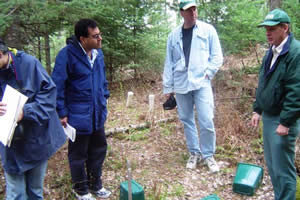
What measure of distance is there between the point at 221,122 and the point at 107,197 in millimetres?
2788

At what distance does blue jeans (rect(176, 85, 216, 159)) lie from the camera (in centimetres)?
397

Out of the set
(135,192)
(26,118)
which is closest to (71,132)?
(26,118)

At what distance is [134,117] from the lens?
21.6ft

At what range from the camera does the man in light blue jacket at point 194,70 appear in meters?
A: 3.88

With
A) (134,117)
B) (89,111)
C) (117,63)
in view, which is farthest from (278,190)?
(117,63)

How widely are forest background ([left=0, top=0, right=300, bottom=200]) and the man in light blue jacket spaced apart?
0.60 metres

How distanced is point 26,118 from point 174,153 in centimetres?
311

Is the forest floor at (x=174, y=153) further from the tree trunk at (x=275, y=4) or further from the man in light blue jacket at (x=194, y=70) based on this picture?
the tree trunk at (x=275, y=4)

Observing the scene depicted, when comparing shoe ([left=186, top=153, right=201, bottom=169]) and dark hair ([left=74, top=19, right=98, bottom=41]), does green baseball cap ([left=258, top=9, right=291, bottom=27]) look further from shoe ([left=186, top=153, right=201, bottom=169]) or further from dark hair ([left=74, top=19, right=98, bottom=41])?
Result: shoe ([left=186, top=153, right=201, bottom=169])

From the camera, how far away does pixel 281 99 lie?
2.69 metres

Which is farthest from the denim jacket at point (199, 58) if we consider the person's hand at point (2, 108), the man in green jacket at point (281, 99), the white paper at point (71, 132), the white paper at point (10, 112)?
the person's hand at point (2, 108)

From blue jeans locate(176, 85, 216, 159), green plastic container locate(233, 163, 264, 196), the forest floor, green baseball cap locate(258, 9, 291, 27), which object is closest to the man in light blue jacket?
blue jeans locate(176, 85, 216, 159)

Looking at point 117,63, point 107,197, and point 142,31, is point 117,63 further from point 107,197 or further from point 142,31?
point 107,197

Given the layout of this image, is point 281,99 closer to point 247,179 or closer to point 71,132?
point 247,179
